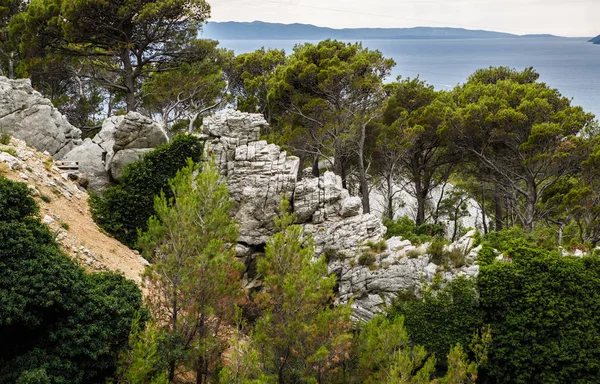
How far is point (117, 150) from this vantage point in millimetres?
19578

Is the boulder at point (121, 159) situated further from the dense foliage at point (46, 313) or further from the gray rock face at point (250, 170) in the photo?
the dense foliage at point (46, 313)

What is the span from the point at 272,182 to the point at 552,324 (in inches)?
453

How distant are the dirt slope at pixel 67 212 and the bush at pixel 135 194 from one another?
585mm

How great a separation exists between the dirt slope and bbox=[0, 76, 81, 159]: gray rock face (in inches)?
66.4

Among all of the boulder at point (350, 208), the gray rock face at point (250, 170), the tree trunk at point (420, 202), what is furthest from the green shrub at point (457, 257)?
the tree trunk at point (420, 202)

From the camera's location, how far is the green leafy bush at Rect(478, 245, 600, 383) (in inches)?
530

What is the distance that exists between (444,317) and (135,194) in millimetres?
12599

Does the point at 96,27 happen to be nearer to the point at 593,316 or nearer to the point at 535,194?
the point at 535,194

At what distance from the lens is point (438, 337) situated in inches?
566

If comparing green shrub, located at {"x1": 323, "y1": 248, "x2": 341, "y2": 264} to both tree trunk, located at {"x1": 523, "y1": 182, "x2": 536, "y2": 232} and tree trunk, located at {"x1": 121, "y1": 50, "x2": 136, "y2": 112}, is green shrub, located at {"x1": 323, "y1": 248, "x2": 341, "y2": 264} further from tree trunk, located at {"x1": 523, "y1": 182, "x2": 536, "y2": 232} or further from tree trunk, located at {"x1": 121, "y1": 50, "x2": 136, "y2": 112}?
tree trunk, located at {"x1": 121, "y1": 50, "x2": 136, "y2": 112}

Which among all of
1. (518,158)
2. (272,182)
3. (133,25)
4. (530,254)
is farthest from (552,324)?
(133,25)

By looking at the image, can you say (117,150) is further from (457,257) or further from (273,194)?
(457,257)

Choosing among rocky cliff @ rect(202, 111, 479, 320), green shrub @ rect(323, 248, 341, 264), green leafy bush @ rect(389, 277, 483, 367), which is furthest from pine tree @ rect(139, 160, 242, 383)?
green shrub @ rect(323, 248, 341, 264)

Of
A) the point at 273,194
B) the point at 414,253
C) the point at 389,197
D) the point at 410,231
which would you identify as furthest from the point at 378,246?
the point at 389,197
